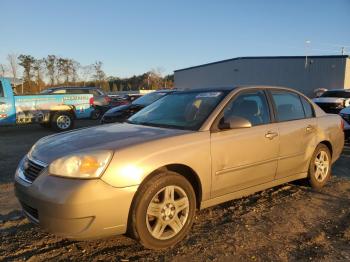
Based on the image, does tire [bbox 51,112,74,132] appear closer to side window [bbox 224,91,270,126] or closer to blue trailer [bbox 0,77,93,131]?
blue trailer [bbox 0,77,93,131]

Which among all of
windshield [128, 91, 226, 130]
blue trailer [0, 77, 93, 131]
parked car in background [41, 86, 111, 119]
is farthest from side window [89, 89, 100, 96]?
windshield [128, 91, 226, 130]

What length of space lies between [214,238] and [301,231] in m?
0.99

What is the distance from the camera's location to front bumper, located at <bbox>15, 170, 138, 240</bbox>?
3.16 meters

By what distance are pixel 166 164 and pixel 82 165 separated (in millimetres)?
786

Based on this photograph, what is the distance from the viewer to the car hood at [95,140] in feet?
11.6

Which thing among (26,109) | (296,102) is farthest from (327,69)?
(296,102)

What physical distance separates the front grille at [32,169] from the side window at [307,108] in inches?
150

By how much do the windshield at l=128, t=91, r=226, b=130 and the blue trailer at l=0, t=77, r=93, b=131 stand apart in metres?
9.67

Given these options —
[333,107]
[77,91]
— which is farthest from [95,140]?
[77,91]

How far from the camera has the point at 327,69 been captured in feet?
128

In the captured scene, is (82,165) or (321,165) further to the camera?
(321,165)

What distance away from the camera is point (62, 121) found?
1472 centimetres

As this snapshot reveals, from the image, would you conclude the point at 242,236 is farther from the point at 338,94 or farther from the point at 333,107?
the point at 338,94

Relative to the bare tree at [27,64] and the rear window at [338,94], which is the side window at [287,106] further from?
the bare tree at [27,64]
